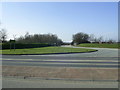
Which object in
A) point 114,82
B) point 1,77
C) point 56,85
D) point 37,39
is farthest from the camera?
point 37,39

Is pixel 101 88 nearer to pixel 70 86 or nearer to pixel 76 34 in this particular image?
pixel 70 86

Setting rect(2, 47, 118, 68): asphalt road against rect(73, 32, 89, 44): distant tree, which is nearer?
Answer: rect(2, 47, 118, 68): asphalt road

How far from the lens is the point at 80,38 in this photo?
80.9 m

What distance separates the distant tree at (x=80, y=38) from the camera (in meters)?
80.5

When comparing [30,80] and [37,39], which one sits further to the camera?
[37,39]

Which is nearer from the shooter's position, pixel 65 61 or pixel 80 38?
pixel 65 61

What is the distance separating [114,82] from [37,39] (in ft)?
196

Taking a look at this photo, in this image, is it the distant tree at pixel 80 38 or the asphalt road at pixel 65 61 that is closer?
the asphalt road at pixel 65 61

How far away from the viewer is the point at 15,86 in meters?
4.76

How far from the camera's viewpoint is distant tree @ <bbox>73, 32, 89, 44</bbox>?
8047cm

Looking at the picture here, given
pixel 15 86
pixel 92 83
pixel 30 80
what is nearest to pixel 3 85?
pixel 15 86

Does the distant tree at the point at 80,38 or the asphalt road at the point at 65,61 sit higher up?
the distant tree at the point at 80,38

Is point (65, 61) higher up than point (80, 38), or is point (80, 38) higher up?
point (80, 38)

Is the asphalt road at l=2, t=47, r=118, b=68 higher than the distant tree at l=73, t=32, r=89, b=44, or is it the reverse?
the distant tree at l=73, t=32, r=89, b=44
